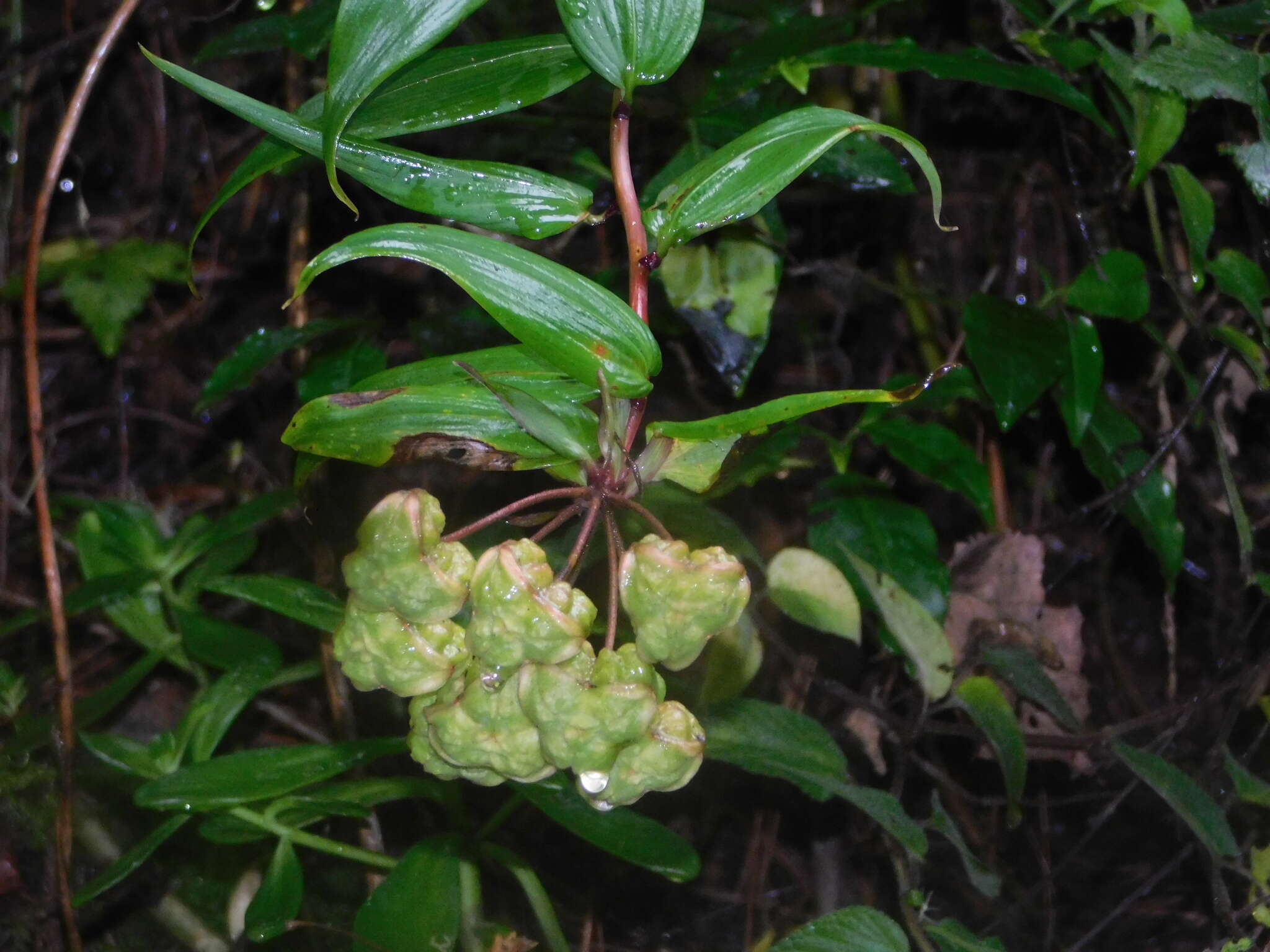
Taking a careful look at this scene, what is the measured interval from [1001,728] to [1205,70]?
72 centimetres

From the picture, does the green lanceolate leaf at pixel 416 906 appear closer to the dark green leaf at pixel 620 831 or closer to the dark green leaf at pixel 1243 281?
the dark green leaf at pixel 620 831

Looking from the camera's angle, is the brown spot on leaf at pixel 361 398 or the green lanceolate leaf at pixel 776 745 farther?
the green lanceolate leaf at pixel 776 745

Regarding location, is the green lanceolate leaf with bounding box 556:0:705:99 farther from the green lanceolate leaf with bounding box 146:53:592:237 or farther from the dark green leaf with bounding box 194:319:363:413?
the dark green leaf with bounding box 194:319:363:413

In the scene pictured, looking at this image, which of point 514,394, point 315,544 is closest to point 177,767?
point 315,544

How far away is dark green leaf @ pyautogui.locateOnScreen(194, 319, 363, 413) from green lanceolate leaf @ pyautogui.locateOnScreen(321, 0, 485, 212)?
68 cm

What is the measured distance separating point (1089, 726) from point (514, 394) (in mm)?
1128

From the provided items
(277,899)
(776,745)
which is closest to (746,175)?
(776,745)

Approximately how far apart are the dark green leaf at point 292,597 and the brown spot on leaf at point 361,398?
1.34 ft

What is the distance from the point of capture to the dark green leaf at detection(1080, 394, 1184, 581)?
1249 millimetres

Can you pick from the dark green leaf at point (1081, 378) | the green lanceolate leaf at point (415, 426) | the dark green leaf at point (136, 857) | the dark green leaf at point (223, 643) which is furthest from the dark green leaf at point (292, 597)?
the dark green leaf at point (1081, 378)

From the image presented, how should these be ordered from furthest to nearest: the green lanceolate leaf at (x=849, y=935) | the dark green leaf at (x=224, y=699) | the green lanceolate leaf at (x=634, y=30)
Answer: the dark green leaf at (x=224, y=699) → the green lanceolate leaf at (x=849, y=935) → the green lanceolate leaf at (x=634, y=30)

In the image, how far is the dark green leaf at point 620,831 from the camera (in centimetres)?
94


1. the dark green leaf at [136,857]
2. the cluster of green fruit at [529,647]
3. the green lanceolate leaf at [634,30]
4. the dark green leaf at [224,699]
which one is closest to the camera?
the cluster of green fruit at [529,647]

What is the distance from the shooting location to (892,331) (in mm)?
1608
